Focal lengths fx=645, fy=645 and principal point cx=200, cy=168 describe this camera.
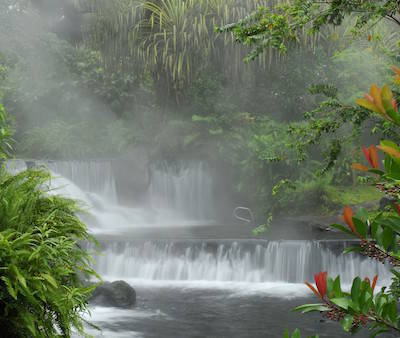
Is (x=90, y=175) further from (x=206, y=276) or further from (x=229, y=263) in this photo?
(x=229, y=263)

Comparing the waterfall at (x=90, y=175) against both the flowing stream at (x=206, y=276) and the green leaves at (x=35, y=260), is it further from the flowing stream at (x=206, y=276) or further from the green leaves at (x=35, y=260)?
the green leaves at (x=35, y=260)

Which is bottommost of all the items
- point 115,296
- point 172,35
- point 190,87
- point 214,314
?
point 214,314

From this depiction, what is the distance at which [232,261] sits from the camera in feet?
44.2

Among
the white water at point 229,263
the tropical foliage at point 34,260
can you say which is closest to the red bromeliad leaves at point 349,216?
the tropical foliage at point 34,260

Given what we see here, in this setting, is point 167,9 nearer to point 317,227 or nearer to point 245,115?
point 245,115

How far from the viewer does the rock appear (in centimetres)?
1091

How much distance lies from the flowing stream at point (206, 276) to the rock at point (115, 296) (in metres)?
0.19

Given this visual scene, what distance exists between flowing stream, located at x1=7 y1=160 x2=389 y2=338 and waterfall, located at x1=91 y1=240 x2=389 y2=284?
20 mm

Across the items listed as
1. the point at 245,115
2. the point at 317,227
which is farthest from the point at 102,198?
the point at 317,227

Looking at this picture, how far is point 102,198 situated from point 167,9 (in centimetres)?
638

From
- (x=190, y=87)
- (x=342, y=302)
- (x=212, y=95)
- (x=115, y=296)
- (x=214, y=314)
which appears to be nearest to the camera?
(x=342, y=302)

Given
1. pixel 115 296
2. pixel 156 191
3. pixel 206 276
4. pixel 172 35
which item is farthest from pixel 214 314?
pixel 172 35

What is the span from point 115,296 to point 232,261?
10.9 feet

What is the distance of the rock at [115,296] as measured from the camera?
10.9m
